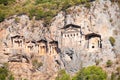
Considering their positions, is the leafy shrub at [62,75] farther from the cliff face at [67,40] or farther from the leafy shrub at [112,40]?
the leafy shrub at [112,40]

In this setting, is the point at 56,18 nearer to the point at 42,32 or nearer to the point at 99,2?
the point at 42,32

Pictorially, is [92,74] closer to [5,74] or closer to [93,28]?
[93,28]

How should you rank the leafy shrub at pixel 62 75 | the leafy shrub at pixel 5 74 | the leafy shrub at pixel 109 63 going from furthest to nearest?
the leafy shrub at pixel 5 74, the leafy shrub at pixel 62 75, the leafy shrub at pixel 109 63

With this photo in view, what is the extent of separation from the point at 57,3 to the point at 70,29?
5177mm

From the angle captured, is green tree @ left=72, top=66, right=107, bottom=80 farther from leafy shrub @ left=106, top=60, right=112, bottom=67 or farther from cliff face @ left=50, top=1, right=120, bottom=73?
cliff face @ left=50, top=1, right=120, bottom=73

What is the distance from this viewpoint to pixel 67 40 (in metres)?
46.1

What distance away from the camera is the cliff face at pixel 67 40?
44.8 metres

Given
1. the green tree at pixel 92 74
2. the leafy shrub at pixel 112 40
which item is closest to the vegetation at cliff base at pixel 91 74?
the green tree at pixel 92 74

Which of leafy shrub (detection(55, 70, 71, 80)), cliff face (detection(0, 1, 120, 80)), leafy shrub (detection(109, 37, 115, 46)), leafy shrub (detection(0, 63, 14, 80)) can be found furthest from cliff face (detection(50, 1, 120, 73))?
leafy shrub (detection(0, 63, 14, 80))

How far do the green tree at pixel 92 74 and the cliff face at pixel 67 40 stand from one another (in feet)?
4.74

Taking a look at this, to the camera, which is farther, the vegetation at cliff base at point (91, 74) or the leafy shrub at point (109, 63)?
the leafy shrub at point (109, 63)

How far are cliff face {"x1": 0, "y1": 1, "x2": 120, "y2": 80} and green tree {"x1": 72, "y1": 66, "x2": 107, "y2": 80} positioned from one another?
4.74 feet

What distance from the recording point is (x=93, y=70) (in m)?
42.8

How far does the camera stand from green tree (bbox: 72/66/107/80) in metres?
42.3
